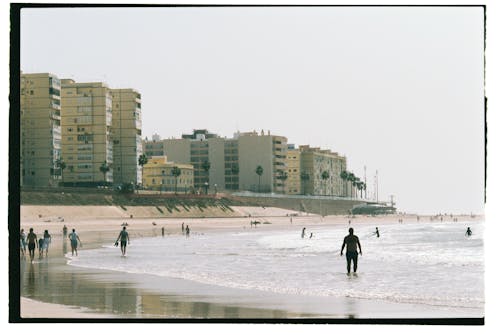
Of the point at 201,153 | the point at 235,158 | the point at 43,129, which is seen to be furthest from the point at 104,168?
the point at 201,153

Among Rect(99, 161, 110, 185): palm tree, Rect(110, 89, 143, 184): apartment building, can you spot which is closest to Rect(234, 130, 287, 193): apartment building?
Rect(110, 89, 143, 184): apartment building

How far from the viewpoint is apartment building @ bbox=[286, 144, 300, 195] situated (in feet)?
622

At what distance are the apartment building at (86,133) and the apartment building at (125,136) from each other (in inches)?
102

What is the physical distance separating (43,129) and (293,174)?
9017 cm

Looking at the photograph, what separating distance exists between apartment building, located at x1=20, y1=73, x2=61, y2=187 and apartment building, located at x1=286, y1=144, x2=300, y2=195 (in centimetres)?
8254

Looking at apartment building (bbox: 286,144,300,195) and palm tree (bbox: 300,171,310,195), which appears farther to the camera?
palm tree (bbox: 300,171,310,195)

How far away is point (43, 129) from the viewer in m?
110

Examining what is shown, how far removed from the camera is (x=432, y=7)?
13.1m

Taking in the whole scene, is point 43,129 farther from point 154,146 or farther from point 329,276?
point 329,276

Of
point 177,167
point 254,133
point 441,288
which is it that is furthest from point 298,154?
point 441,288

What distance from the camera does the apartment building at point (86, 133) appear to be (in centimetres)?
11944

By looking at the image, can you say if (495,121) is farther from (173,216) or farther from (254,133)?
(254,133)

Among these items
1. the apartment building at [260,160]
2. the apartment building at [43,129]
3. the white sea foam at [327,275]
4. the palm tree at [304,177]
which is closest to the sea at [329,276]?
the white sea foam at [327,275]

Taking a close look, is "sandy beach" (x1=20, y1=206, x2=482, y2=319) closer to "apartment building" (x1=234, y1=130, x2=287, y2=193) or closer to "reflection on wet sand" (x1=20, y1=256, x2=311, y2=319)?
"reflection on wet sand" (x1=20, y1=256, x2=311, y2=319)
